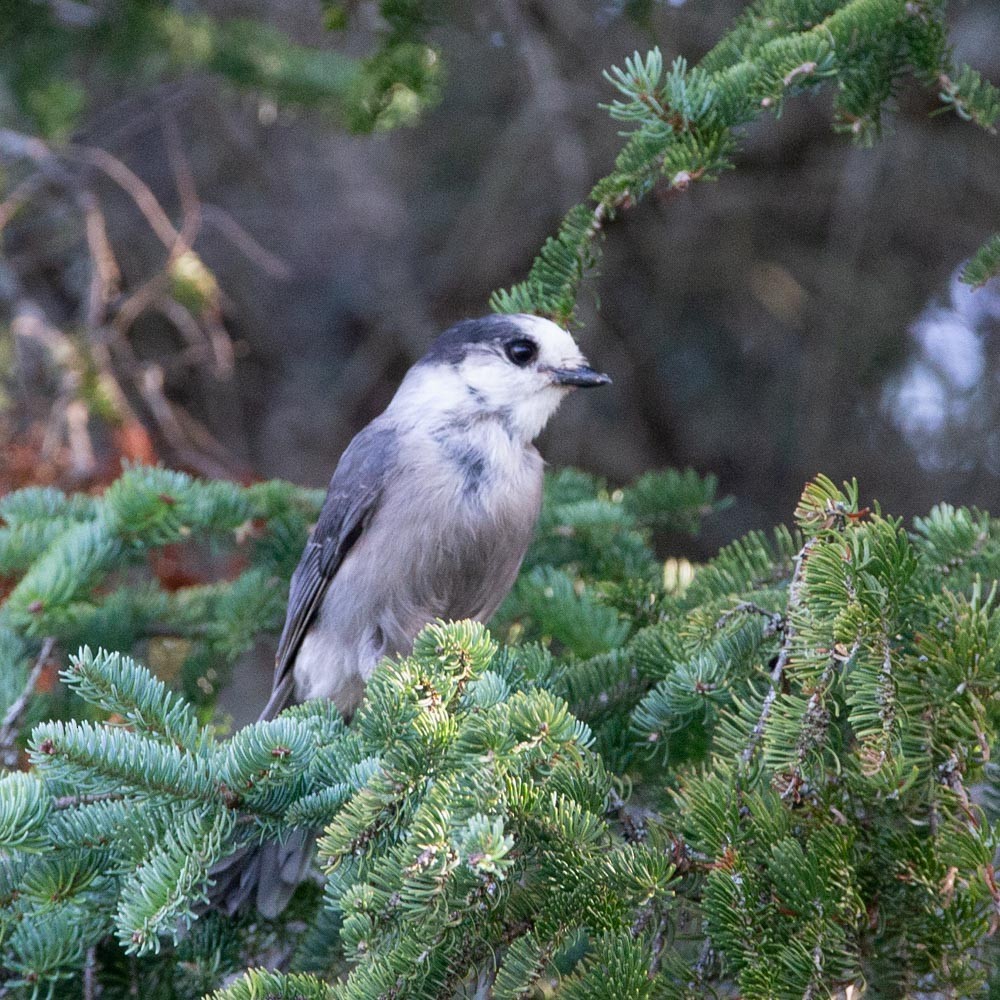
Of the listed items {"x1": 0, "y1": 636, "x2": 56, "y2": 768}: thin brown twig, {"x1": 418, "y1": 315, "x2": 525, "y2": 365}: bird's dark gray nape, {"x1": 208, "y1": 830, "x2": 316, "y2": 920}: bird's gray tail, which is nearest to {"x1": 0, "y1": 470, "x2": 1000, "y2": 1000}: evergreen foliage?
{"x1": 208, "y1": 830, "x2": 316, "y2": 920}: bird's gray tail

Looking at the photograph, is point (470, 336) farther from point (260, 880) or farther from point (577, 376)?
point (260, 880)

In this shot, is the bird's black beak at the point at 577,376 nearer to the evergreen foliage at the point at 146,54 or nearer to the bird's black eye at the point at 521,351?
the bird's black eye at the point at 521,351

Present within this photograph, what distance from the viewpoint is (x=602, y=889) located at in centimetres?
131

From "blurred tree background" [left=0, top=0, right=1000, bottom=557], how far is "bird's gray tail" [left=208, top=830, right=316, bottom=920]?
5.61 feet

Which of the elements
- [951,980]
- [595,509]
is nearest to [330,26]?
[595,509]

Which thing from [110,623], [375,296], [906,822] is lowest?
[110,623]

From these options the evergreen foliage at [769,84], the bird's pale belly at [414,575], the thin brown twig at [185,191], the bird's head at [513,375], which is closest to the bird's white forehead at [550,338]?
the bird's head at [513,375]

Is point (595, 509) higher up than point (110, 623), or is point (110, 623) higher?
point (595, 509)

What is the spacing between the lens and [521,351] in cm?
281

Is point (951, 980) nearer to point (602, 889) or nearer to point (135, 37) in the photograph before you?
point (602, 889)

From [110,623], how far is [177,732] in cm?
119

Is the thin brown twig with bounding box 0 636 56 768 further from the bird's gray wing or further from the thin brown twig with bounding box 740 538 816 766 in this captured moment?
the thin brown twig with bounding box 740 538 816 766

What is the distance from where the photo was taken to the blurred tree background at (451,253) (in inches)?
146

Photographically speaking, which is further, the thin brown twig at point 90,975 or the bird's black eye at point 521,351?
the bird's black eye at point 521,351
